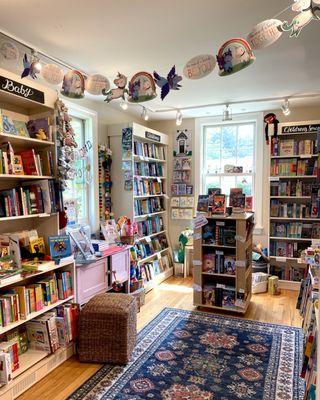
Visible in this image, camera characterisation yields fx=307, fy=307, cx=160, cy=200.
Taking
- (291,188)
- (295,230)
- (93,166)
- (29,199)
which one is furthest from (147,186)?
(29,199)

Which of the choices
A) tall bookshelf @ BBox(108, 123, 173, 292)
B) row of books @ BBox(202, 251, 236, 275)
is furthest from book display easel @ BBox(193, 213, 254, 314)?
tall bookshelf @ BBox(108, 123, 173, 292)

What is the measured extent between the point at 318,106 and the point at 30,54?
3.94 m

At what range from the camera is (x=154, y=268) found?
15.7 ft

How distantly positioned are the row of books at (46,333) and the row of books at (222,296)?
5.45ft

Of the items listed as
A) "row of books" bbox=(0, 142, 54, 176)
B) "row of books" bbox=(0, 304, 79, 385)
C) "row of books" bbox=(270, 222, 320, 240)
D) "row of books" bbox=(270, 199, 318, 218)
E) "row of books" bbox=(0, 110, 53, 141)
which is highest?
"row of books" bbox=(0, 110, 53, 141)

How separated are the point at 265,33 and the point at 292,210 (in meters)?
3.38

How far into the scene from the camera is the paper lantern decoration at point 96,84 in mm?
2395

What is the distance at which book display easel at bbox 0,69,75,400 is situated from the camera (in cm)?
223

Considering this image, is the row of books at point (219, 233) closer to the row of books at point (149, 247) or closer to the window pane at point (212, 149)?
the row of books at point (149, 247)

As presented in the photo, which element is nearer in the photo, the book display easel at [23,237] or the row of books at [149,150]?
the book display easel at [23,237]

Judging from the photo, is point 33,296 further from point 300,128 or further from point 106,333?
point 300,128

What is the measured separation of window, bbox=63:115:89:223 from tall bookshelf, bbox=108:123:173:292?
0.46m

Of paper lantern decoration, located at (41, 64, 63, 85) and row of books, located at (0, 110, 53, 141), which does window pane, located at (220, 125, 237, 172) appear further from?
paper lantern decoration, located at (41, 64, 63, 85)

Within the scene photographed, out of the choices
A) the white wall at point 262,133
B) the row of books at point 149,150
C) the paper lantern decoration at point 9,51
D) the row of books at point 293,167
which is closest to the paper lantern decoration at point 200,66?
the paper lantern decoration at point 9,51
